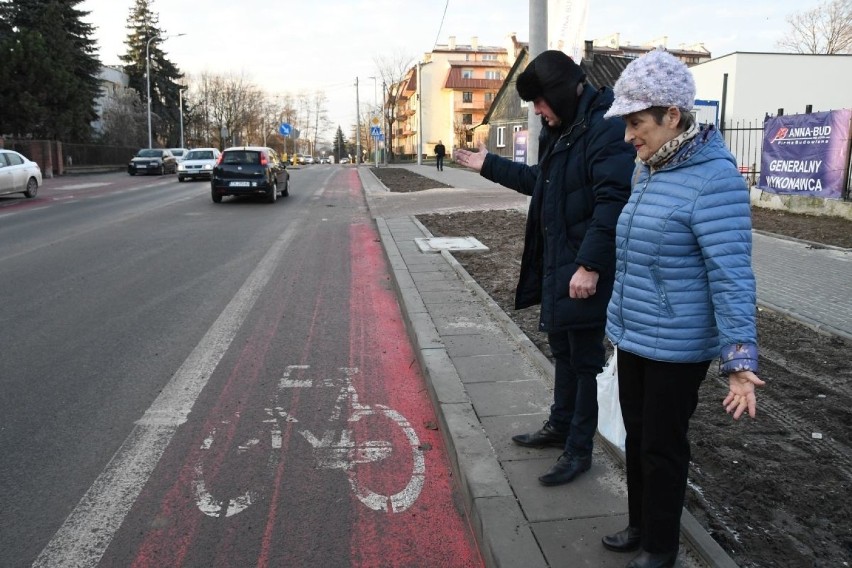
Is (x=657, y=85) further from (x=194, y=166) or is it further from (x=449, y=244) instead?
(x=194, y=166)

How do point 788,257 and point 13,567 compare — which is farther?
point 788,257

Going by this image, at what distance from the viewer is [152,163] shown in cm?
3888

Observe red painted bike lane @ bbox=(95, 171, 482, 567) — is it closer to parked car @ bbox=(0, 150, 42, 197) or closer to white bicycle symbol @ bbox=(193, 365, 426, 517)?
white bicycle symbol @ bbox=(193, 365, 426, 517)

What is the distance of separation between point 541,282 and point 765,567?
1.59 metres

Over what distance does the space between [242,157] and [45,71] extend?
27.0 metres

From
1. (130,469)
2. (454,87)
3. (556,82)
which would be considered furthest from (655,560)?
(454,87)

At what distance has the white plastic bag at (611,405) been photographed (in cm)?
318

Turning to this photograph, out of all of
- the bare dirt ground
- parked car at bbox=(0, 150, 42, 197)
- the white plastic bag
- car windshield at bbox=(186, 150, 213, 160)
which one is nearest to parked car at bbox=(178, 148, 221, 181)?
car windshield at bbox=(186, 150, 213, 160)

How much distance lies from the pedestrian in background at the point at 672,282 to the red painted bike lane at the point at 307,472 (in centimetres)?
94

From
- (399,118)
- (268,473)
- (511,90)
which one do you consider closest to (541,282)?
(268,473)

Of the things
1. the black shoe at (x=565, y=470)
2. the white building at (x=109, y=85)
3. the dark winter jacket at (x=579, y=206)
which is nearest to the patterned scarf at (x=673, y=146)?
the dark winter jacket at (x=579, y=206)

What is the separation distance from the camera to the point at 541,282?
3.50 metres

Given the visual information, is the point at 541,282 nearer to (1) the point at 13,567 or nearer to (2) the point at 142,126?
(1) the point at 13,567

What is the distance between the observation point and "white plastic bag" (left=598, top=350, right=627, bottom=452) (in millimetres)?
3184
